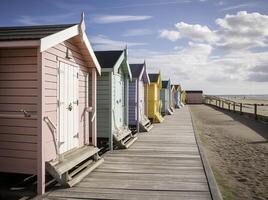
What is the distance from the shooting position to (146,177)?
694 cm

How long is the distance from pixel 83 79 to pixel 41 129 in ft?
9.61

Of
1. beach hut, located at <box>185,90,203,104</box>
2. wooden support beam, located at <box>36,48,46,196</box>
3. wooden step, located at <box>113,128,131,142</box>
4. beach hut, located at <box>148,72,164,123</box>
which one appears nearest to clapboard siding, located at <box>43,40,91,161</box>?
wooden support beam, located at <box>36,48,46,196</box>

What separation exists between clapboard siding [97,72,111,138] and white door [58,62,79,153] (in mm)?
2853

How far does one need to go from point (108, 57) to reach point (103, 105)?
Answer: 1.74 meters

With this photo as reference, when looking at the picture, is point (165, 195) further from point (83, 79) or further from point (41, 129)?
point (83, 79)

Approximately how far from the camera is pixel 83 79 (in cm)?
841

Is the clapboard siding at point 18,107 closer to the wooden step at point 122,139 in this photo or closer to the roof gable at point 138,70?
the wooden step at point 122,139

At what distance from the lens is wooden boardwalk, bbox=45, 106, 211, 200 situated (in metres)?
5.76

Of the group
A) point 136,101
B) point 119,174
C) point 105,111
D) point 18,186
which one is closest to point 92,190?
point 119,174

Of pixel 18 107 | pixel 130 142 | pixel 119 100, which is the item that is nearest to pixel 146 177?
pixel 18 107

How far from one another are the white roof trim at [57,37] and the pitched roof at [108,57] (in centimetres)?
354

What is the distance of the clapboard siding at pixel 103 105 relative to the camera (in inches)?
419

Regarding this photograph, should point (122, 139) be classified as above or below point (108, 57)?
below

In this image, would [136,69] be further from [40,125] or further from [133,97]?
[40,125]
